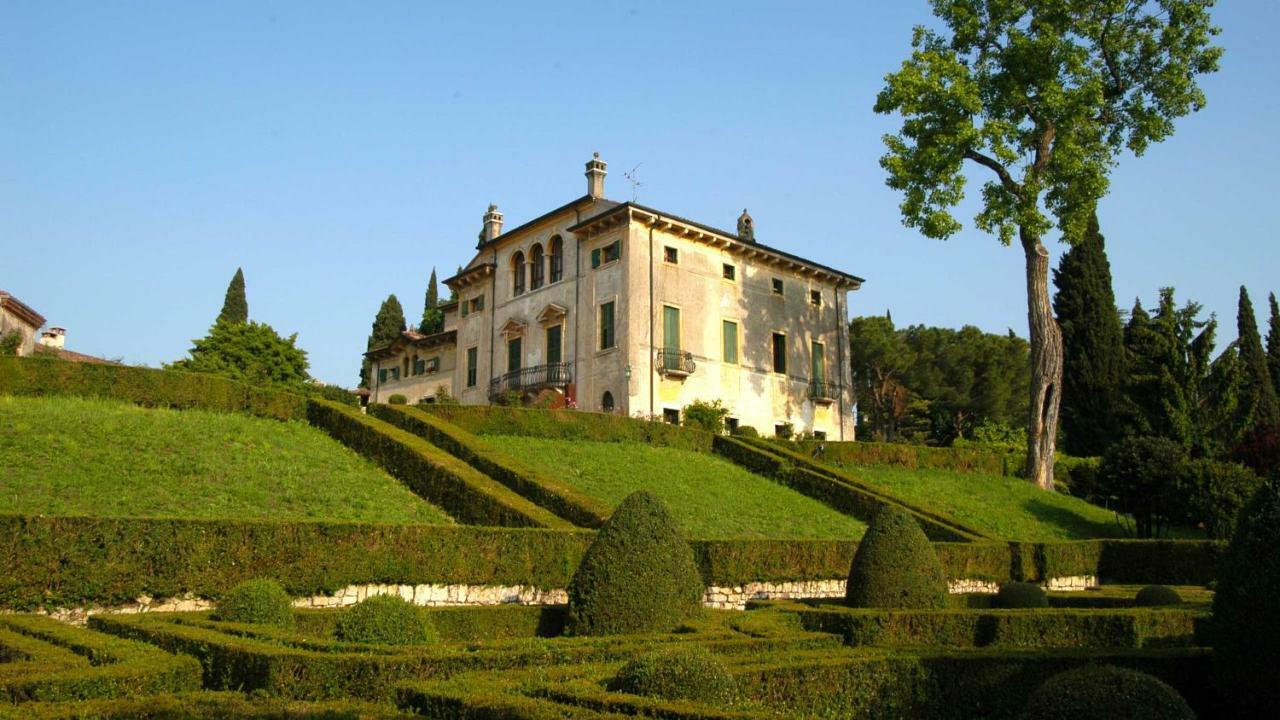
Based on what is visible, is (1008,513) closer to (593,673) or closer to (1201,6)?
(1201,6)

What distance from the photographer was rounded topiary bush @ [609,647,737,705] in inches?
268

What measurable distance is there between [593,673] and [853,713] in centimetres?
230

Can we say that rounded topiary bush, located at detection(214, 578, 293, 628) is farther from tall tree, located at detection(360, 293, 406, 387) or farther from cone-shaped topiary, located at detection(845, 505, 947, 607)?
tall tree, located at detection(360, 293, 406, 387)

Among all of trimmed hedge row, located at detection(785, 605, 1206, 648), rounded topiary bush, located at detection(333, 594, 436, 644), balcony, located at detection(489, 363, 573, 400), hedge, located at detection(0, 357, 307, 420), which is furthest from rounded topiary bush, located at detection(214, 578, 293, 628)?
balcony, located at detection(489, 363, 573, 400)

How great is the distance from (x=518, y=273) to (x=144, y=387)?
20911 millimetres

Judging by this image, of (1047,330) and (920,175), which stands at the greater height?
(920,175)

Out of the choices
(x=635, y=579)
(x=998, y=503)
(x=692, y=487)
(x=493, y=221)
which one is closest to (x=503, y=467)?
(x=692, y=487)

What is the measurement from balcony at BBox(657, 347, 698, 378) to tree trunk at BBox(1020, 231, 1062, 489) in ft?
39.4

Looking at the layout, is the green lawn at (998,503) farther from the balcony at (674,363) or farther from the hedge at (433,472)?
the hedge at (433,472)

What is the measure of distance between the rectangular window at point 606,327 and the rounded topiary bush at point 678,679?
1138 inches

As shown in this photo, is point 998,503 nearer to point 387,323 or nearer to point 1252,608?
point 1252,608

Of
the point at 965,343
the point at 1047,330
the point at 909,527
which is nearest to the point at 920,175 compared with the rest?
the point at 1047,330

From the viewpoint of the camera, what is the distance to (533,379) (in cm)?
3912

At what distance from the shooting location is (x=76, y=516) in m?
11.8
